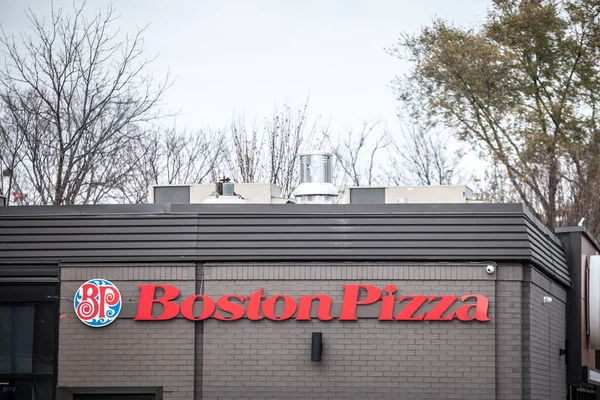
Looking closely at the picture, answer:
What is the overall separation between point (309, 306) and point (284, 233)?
118 cm

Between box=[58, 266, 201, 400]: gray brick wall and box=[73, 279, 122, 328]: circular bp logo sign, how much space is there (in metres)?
0.09

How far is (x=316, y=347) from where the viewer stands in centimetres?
1533

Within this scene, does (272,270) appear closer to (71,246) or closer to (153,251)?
(153,251)

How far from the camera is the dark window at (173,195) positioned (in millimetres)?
19766

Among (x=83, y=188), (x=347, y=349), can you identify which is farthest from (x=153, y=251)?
(x=83, y=188)

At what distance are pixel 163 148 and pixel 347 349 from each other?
86.9 feet

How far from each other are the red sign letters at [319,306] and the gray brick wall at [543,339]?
80 cm

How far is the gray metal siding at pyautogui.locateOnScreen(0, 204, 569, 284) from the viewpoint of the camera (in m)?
15.6

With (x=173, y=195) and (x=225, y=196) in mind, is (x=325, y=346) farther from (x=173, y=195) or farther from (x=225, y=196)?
(x=173, y=195)

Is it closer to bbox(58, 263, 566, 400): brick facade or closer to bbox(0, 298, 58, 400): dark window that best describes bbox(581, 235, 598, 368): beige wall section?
bbox(58, 263, 566, 400): brick facade

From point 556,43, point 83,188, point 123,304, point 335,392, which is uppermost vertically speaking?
point 556,43

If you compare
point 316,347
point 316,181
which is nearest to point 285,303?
point 316,347

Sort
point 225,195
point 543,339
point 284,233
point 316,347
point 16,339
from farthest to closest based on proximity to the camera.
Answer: point 225,195, point 543,339, point 16,339, point 284,233, point 316,347

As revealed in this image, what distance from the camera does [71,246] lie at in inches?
634
